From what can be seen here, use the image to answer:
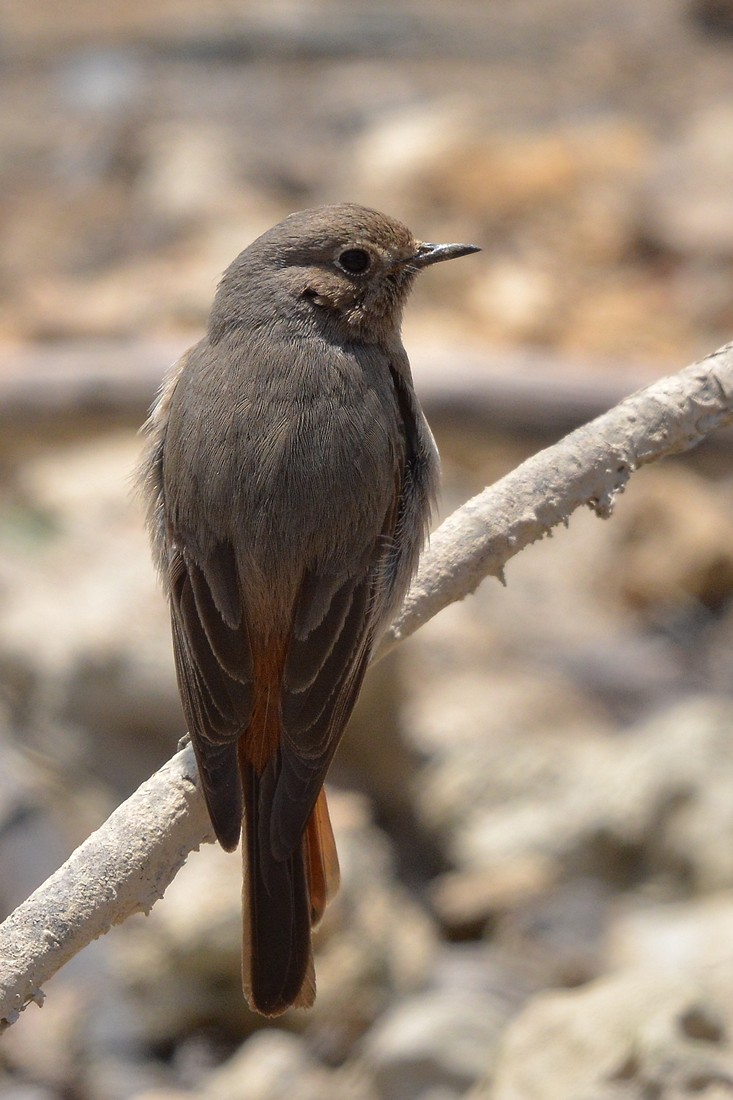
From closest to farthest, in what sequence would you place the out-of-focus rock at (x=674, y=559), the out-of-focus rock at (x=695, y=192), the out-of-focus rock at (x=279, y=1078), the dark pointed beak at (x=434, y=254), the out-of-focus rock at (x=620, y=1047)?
the out-of-focus rock at (x=620, y=1047)
the dark pointed beak at (x=434, y=254)
the out-of-focus rock at (x=279, y=1078)
the out-of-focus rock at (x=674, y=559)
the out-of-focus rock at (x=695, y=192)

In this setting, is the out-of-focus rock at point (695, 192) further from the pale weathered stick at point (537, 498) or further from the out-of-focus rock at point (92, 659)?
the pale weathered stick at point (537, 498)

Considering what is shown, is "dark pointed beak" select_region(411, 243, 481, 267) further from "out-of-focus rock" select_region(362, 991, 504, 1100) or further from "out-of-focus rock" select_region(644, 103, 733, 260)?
"out-of-focus rock" select_region(644, 103, 733, 260)

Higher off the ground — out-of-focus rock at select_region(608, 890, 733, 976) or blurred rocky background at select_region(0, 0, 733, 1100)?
blurred rocky background at select_region(0, 0, 733, 1100)

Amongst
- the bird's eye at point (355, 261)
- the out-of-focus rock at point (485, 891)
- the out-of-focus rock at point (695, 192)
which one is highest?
the out-of-focus rock at point (695, 192)

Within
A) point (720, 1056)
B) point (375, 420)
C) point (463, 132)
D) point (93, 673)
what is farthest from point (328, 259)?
point (463, 132)

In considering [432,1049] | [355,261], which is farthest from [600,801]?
[355,261]

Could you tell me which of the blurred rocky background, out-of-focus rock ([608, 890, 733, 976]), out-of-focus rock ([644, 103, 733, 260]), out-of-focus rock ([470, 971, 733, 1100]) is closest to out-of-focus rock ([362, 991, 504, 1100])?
the blurred rocky background

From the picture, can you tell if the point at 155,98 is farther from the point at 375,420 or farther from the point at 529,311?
the point at 375,420

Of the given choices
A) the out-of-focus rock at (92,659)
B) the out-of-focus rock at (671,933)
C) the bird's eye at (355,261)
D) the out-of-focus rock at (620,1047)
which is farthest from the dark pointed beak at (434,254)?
the out-of-focus rock at (92,659)

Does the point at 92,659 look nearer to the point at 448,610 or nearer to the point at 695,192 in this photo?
the point at 448,610
